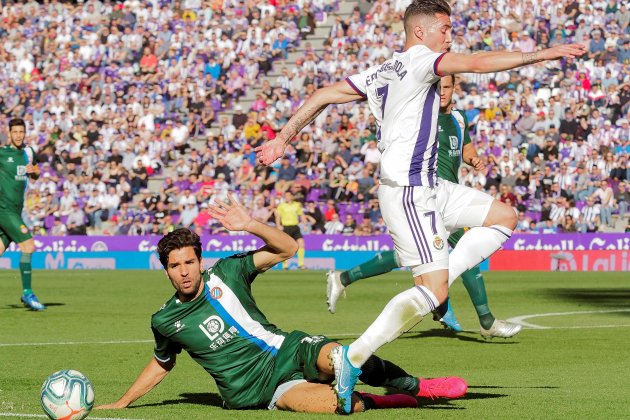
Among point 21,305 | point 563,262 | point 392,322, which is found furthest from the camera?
point 563,262

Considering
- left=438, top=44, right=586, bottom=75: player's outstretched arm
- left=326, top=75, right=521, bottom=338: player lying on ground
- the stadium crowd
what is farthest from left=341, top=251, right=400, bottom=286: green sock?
the stadium crowd

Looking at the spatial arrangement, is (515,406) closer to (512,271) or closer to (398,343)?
(398,343)

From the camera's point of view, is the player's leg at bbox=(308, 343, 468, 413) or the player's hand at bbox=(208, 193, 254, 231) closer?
the player's hand at bbox=(208, 193, 254, 231)

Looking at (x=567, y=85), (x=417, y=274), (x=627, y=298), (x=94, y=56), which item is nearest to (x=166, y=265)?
(x=417, y=274)

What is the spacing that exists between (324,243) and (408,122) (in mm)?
23760

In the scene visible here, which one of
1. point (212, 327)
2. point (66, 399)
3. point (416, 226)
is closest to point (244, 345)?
point (212, 327)

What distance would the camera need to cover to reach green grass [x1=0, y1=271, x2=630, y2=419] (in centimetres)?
791

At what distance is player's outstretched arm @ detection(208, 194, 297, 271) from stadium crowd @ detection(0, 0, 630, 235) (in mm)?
21135

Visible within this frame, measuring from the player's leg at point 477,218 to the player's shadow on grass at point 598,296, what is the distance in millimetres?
7697

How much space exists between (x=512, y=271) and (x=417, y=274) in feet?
73.3

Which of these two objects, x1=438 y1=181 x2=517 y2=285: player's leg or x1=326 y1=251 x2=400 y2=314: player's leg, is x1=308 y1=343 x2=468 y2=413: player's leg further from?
x1=326 y1=251 x2=400 y2=314: player's leg

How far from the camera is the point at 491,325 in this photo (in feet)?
39.2

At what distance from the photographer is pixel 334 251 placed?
31.4m

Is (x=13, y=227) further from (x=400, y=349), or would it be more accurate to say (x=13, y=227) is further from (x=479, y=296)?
(x=479, y=296)
